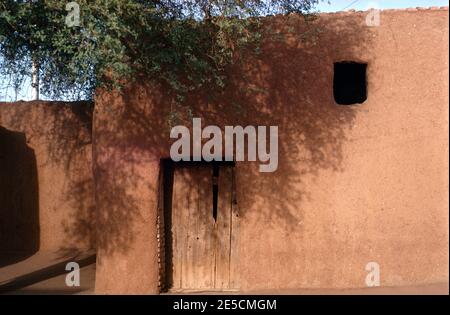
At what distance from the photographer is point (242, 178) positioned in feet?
23.1

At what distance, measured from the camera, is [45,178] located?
34.4 feet

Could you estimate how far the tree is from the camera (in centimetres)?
574

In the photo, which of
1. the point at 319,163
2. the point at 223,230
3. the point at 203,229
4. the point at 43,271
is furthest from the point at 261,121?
the point at 43,271

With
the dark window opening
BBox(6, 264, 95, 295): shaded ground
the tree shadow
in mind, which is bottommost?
BBox(6, 264, 95, 295): shaded ground

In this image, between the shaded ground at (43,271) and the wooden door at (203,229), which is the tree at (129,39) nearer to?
the wooden door at (203,229)

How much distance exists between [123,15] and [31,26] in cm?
116

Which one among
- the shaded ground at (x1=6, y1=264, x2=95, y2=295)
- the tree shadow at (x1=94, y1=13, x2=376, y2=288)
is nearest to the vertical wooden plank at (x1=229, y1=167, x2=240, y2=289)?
the tree shadow at (x1=94, y1=13, x2=376, y2=288)

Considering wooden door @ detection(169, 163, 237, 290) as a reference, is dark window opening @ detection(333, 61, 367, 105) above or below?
above

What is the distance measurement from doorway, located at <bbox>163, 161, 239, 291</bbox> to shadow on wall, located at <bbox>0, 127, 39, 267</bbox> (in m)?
4.59

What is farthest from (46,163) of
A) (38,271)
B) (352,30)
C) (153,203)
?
(352,30)

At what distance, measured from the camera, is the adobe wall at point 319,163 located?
22.5 ft

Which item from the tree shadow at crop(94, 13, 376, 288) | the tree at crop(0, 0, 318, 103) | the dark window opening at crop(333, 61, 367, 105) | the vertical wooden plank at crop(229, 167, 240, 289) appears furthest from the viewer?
the dark window opening at crop(333, 61, 367, 105)

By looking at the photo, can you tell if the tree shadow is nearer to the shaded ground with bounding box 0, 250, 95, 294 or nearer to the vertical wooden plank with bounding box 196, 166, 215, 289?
the vertical wooden plank with bounding box 196, 166, 215, 289

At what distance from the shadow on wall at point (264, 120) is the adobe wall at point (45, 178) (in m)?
3.44
